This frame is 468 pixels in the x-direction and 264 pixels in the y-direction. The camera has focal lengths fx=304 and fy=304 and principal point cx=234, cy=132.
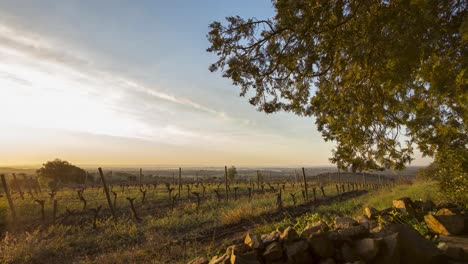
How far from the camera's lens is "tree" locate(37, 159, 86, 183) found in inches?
2356

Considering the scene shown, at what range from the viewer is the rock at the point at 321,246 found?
4113mm

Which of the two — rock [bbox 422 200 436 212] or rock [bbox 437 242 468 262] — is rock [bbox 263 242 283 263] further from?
rock [bbox 422 200 436 212]

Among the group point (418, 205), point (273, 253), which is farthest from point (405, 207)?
point (273, 253)

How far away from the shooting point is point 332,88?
9125 mm

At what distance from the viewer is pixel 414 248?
12.8 feet

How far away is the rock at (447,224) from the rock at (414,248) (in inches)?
56.2

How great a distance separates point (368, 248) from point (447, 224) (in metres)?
2.18

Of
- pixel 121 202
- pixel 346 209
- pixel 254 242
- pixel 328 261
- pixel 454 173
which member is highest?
pixel 454 173

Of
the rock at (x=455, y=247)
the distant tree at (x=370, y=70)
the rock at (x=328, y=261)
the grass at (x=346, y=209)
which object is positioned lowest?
the grass at (x=346, y=209)

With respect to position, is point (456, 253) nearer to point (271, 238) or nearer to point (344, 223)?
point (344, 223)

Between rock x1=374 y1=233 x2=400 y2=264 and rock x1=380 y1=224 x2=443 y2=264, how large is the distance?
0.31 ft

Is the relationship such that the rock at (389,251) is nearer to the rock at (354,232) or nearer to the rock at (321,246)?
the rock at (354,232)

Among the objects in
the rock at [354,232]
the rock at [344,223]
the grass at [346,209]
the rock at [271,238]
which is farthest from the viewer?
the grass at [346,209]

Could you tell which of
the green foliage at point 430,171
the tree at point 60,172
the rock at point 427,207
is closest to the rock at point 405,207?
the rock at point 427,207
